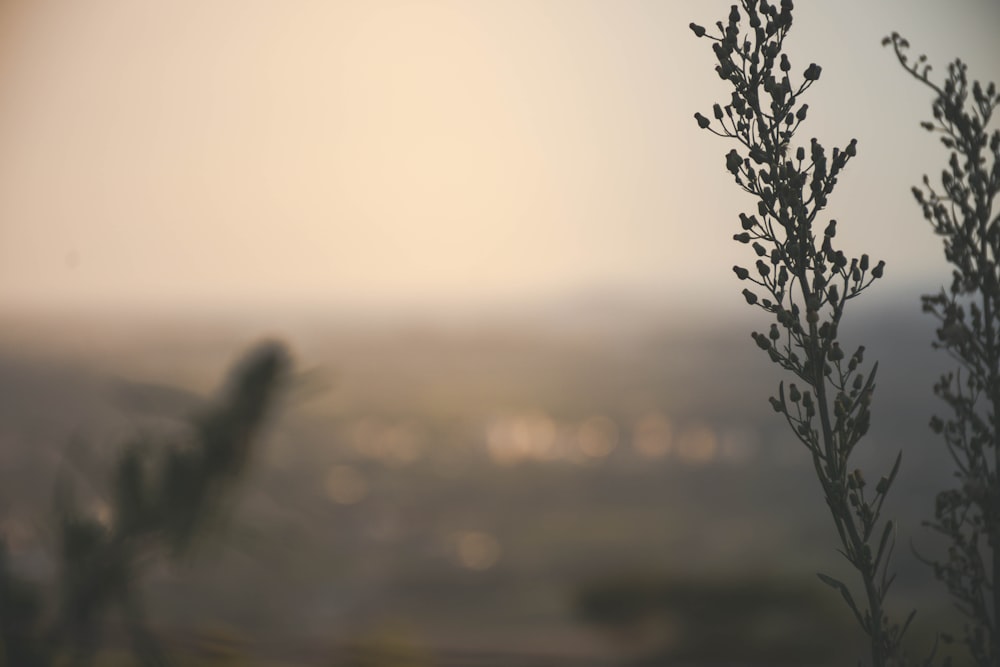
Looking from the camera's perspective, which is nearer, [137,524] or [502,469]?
[137,524]

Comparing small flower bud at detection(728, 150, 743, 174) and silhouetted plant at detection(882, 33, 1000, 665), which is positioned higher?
small flower bud at detection(728, 150, 743, 174)

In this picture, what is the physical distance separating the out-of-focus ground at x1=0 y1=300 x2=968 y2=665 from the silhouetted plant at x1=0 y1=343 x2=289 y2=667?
1.98ft

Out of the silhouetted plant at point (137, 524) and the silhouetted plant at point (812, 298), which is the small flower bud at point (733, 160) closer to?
the silhouetted plant at point (812, 298)

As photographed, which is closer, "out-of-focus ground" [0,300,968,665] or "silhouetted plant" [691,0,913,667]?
"silhouetted plant" [691,0,913,667]

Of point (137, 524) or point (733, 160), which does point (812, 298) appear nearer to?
point (733, 160)

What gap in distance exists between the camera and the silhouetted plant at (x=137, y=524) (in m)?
0.39

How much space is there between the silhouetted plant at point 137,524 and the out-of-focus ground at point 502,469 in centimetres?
60

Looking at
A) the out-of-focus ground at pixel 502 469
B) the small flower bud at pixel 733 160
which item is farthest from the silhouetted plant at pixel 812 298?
the out-of-focus ground at pixel 502 469

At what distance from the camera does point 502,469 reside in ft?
3.93

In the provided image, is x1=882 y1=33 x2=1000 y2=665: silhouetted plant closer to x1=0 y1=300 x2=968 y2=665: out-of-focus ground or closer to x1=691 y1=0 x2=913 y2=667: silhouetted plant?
x1=691 y1=0 x2=913 y2=667: silhouetted plant

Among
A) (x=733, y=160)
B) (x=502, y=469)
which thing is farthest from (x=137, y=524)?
(x=502, y=469)

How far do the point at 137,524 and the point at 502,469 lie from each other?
839 millimetres

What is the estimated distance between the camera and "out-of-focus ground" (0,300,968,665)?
1060 millimetres

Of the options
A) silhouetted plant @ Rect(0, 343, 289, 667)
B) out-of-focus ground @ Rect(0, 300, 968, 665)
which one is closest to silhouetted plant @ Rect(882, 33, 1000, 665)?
silhouetted plant @ Rect(0, 343, 289, 667)
